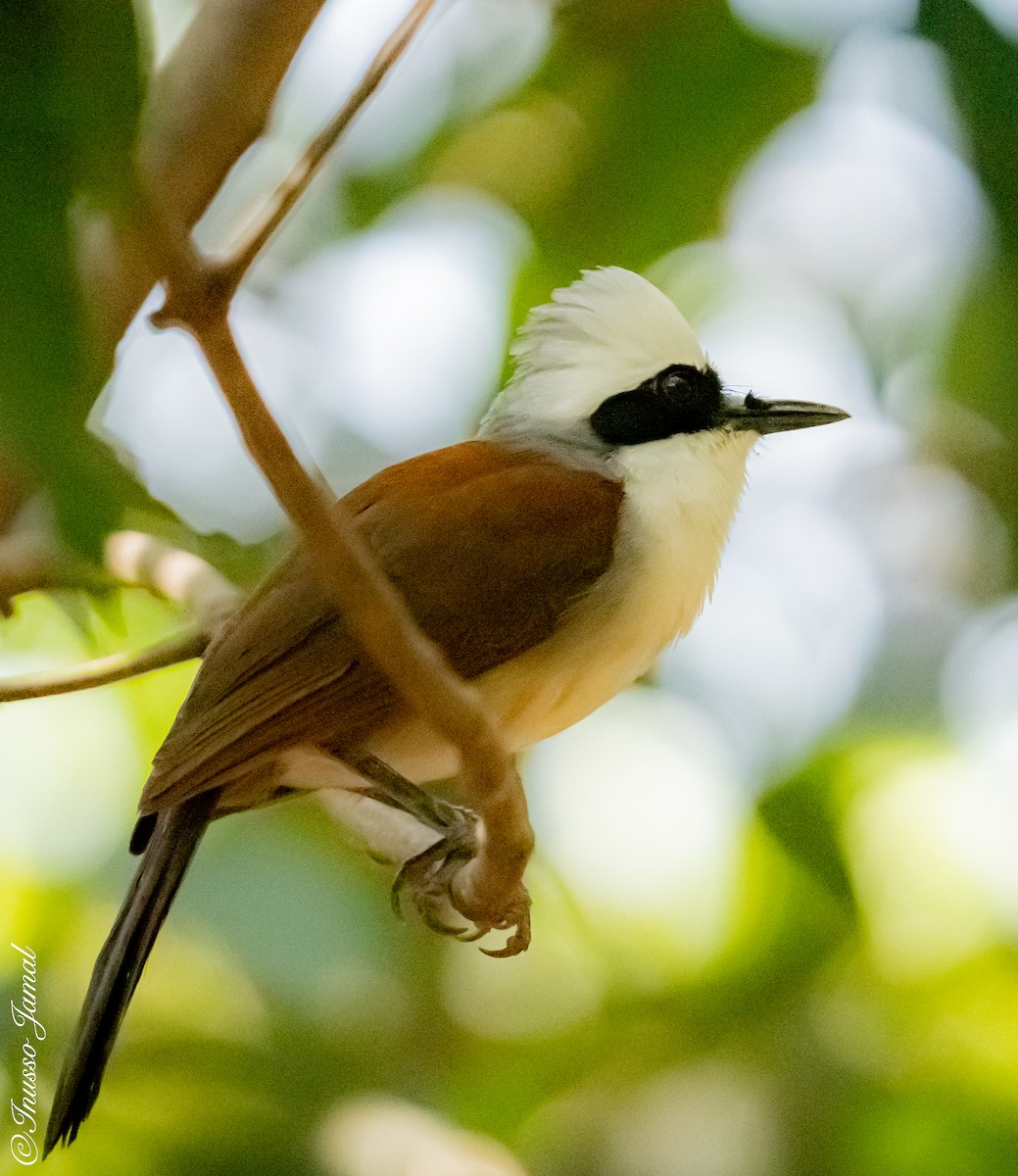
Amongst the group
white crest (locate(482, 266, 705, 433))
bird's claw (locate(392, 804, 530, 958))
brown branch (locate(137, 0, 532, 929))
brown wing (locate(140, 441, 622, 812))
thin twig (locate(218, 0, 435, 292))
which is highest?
thin twig (locate(218, 0, 435, 292))

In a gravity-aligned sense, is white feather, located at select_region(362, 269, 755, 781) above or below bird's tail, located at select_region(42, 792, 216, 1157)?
above

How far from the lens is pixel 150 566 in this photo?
3.02 m

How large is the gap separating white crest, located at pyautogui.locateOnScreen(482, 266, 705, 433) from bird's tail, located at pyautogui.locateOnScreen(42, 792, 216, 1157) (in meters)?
1.13

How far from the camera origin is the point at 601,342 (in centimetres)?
288

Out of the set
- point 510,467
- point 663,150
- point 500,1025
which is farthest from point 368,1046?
point 663,150

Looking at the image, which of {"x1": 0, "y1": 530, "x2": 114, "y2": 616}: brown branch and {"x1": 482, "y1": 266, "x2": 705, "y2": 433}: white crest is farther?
{"x1": 482, "y1": 266, "x2": 705, "y2": 433}: white crest

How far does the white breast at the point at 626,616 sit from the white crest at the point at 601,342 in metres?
0.21

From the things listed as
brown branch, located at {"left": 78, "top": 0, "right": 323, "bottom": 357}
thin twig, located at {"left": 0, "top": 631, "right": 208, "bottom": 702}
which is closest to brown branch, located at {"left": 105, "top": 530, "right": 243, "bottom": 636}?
thin twig, located at {"left": 0, "top": 631, "right": 208, "bottom": 702}

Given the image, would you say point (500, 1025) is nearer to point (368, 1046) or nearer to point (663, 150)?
point (368, 1046)

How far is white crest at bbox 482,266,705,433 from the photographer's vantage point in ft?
9.32

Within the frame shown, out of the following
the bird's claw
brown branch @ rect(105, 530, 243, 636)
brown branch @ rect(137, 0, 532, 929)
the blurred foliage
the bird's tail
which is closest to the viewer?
the blurred foliage

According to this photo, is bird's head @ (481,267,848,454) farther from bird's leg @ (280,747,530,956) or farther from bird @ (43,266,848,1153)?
bird's leg @ (280,747,530,956)

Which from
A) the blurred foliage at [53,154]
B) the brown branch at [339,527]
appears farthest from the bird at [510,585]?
the blurred foliage at [53,154]

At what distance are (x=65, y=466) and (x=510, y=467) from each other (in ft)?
5.35
